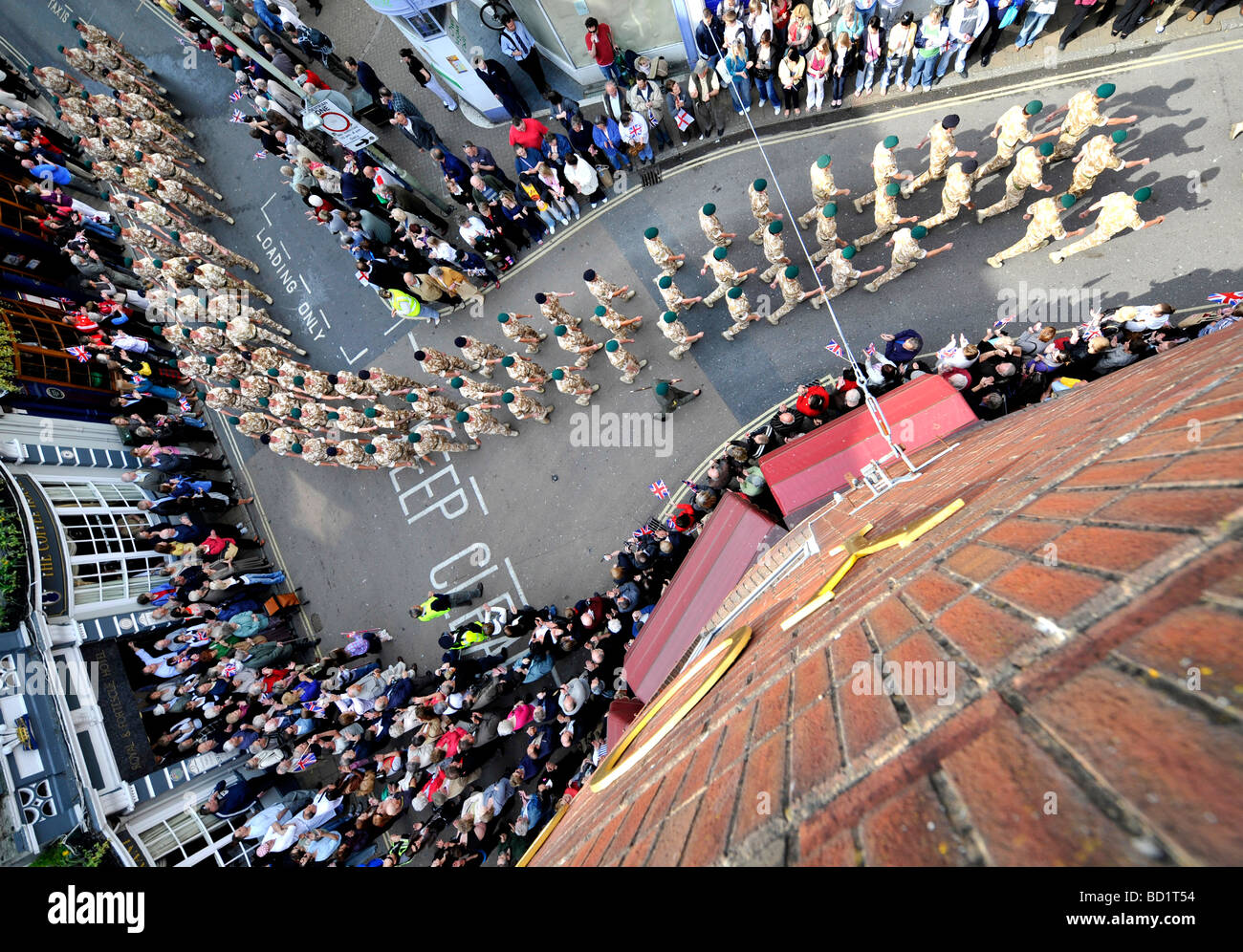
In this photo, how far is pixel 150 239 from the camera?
14.7 meters

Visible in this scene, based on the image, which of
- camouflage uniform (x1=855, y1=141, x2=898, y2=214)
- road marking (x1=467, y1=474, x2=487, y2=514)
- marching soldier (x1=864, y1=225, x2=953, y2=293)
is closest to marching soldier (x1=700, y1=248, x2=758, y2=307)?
marching soldier (x1=864, y1=225, x2=953, y2=293)

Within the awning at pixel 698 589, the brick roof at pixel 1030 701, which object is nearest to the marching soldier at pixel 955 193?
the awning at pixel 698 589

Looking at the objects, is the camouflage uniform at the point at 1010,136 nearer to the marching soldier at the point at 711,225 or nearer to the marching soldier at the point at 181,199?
the marching soldier at the point at 711,225

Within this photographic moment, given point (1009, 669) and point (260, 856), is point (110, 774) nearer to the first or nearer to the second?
point (260, 856)

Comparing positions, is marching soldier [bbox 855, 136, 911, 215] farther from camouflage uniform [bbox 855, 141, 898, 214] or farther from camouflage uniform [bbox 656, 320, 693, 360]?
camouflage uniform [bbox 656, 320, 693, 360]

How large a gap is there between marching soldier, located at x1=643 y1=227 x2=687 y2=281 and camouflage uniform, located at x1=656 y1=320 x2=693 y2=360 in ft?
2.90

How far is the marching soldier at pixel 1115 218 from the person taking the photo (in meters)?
8.09

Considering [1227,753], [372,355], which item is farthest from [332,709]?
[1227,753]

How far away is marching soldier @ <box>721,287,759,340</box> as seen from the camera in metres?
9.60

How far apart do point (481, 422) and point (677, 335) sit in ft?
14.7

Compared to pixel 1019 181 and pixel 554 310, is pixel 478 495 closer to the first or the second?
pixel 554 310

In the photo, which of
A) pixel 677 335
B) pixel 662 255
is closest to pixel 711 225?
pixel 662 255

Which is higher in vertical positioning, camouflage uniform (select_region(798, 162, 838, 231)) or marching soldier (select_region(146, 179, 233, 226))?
marching soldier (select_region(146, 179, 233, 226))

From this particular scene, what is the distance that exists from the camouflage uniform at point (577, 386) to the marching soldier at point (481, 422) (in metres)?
1.57
